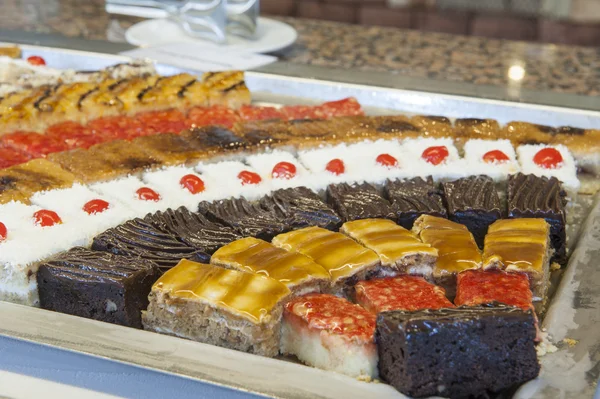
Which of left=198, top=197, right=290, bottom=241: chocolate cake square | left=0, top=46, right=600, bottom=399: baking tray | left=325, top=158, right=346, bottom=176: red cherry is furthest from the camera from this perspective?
left=325, top=158, right=346, bottom=176: red cherry

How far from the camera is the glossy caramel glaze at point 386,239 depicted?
2721 mm

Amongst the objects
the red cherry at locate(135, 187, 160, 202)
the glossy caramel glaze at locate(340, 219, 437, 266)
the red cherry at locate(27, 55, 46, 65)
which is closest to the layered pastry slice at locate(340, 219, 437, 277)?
the glossy caramel glaze at locate(340, 219, 437, 266)

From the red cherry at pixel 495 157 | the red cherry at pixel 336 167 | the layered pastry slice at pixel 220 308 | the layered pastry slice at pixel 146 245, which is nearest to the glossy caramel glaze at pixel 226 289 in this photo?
the layered pastry slice at pixel 220 308

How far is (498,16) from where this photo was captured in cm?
858

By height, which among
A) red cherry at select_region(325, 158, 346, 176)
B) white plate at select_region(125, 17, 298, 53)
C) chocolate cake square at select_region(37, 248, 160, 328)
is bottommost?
chocolate cake square at select_region(37, 248, 160, 328)

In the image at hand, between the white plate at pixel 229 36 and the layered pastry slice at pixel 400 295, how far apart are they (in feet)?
8.37

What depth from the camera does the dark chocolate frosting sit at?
9.27ft

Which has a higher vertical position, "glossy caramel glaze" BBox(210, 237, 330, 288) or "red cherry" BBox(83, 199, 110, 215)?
"glossy caramel glaze" BBox(210, 237, 330, 288)

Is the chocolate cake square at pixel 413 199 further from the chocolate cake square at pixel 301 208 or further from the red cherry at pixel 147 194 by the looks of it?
the red cherry at pixel 147 194

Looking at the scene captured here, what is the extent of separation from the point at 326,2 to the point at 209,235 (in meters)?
6.69

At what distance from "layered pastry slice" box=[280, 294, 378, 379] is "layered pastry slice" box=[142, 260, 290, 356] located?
0.16 feet

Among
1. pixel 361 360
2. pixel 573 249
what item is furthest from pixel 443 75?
pixel 361 360

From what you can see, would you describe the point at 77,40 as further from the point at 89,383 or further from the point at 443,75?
the point at 89,383

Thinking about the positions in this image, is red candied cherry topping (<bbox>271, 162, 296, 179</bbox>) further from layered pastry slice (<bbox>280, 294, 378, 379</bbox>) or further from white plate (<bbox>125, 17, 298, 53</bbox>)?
white plate (<bbox>125, 17, 298, 53</bbox>)
